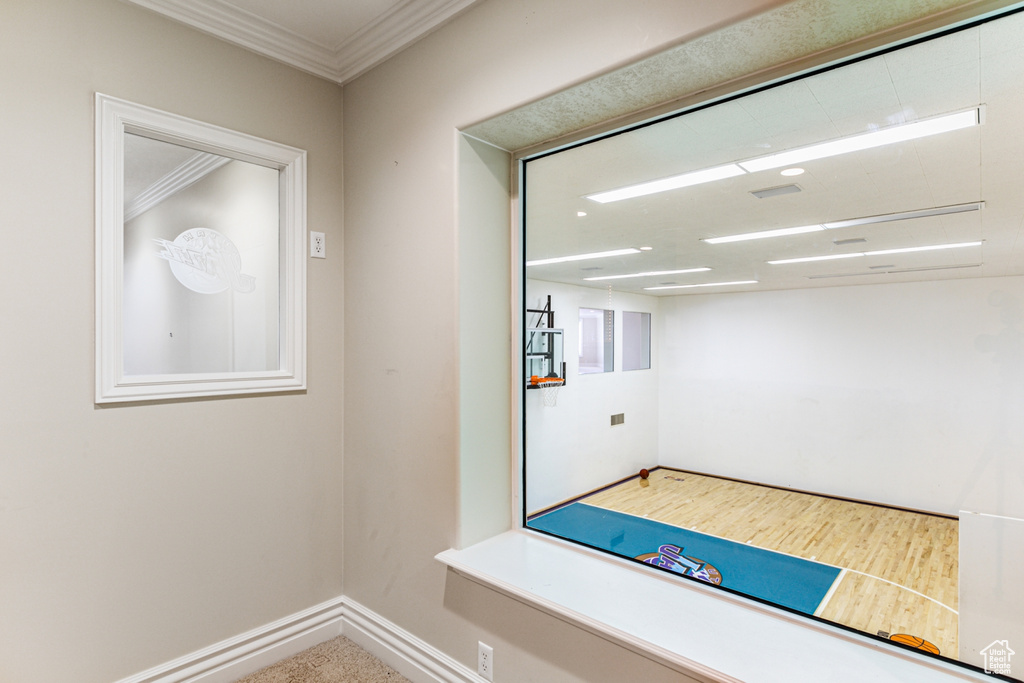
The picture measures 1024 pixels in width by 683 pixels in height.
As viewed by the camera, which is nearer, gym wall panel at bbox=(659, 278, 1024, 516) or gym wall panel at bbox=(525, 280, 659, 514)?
gym wall panel at bbox=(659, 278, 1024, 516)

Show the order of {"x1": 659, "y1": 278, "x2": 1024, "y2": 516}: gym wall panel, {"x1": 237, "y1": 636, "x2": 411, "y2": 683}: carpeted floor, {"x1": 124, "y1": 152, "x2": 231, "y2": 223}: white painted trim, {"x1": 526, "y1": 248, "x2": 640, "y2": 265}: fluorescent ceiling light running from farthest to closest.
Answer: {"x1": 237, "y1": 636, "x2": 411, "y2": 683}: carpeted floor
{"x1": 124, "y1": 152, "x2": 231, "y2": 223}: white painted trim
{"x1": 526, "y1": 248, "x2": 640, "y2": 265}: fluorescent ceiling light
{"x1": 659, "y1": 278, "x2": 1024, "y2": 516}: gym wall panel

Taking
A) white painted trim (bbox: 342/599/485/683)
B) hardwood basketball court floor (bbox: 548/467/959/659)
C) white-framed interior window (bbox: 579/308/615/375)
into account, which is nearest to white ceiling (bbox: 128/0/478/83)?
white-framed interior window (bbox: 579/308/615/375)

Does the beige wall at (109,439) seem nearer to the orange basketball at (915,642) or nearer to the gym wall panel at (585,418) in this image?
the gym wall panel at (585,418)

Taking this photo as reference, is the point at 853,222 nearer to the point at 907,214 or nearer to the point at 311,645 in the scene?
the point at 907,214

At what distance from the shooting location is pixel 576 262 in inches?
79.1

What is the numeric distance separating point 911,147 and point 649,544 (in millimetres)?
1333

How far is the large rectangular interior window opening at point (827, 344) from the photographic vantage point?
1.17 meters

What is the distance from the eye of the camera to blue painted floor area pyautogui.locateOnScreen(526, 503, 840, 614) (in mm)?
1428

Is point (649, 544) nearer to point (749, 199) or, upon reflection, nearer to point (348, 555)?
point (749, 199)

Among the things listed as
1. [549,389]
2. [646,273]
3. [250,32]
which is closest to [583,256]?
[646,273]

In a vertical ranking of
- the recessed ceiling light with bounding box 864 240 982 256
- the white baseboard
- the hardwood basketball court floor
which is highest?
the recessed ceiling light with bounding box 864 240 982 256

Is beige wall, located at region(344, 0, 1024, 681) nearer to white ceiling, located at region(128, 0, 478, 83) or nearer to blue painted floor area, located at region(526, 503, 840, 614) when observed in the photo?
white ceiling, located at region(128, 0, 478, 83)

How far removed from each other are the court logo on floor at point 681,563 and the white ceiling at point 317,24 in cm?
203

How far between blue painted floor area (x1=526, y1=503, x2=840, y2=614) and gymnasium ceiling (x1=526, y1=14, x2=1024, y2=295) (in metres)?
0.76
